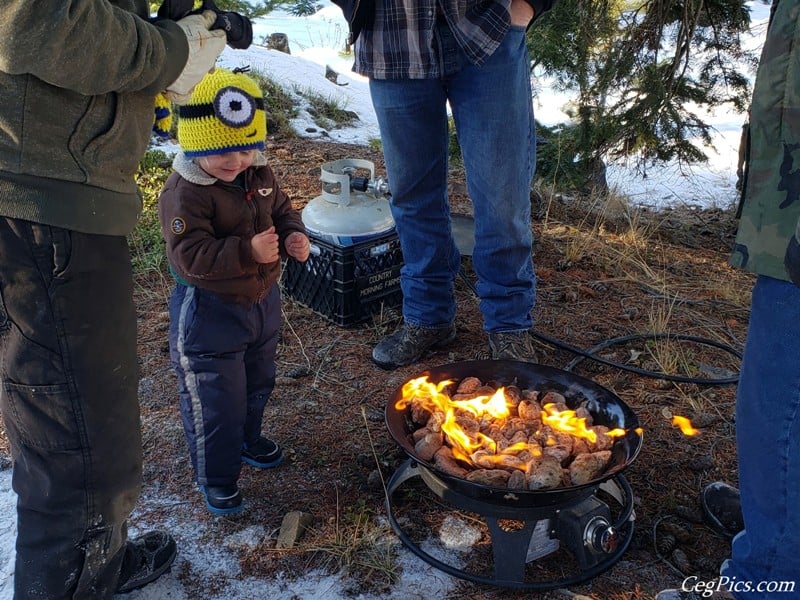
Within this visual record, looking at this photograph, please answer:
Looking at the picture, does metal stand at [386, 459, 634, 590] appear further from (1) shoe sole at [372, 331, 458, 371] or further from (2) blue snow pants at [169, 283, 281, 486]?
(1) shoe sole at [372, 331, 458, 371]

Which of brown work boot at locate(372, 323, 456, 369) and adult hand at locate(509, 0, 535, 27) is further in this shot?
brown work boot at locate(372, 323, 456, 369)

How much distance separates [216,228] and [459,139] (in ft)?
4.32

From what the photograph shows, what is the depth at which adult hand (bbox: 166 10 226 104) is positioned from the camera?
6.33 ft

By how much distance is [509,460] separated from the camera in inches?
91.7

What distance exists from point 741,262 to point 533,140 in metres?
1.60

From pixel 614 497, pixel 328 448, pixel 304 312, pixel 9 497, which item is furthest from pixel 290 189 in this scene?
pixel 614 497

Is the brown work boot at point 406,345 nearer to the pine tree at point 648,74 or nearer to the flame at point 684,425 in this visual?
the flame at point 684,425

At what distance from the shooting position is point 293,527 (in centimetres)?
252

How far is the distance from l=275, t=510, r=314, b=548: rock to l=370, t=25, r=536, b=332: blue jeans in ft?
4.52

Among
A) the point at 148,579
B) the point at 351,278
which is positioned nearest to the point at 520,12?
the point at 351,278

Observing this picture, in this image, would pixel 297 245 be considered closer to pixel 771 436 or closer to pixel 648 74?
pixel 771 436

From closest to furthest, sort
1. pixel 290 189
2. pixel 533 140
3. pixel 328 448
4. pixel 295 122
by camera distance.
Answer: pixel 328 448
pixel 533 140
pixel 290 189
pixel 295 122

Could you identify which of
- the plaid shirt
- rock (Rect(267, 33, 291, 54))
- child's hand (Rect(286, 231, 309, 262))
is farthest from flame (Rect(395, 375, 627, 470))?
rock (Rect(267, 33, 291, 54))

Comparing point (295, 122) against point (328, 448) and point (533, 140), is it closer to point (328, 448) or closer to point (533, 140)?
point (533, 140)
